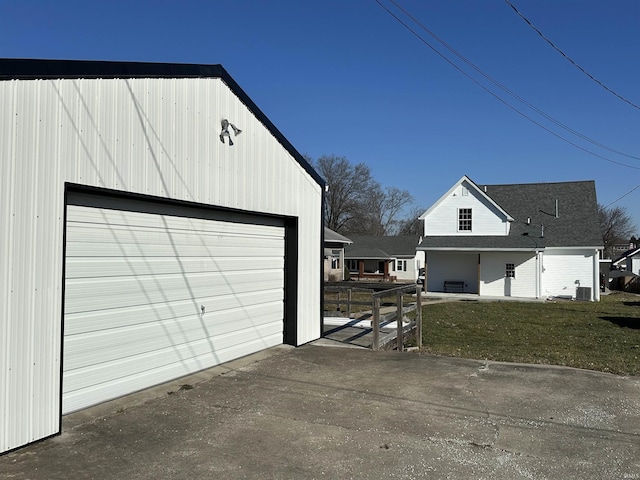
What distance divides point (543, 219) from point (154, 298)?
29.7 meters

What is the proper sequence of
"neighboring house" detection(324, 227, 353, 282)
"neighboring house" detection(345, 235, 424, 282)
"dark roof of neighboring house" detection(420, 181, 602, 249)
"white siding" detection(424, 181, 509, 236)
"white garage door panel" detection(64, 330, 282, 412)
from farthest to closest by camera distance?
1. "neighboring house" detection(345, 235, 424, 282)
2. "neighboring house" detection(324, 227, 353, 282)
3. "white siding" detection(424, 181, 509, 236)
4. "dark roof of neighboring house" detection(420, 181, 602, 249)
5. "white garage door panel" detection(64, 330, 282, 412)

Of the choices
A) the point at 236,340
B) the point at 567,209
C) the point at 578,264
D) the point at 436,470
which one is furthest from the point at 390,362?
the point at 567,209

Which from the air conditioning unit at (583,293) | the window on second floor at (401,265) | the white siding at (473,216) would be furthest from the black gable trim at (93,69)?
the window on second floor at (401,265)

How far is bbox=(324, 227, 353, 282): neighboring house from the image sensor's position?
3384cm

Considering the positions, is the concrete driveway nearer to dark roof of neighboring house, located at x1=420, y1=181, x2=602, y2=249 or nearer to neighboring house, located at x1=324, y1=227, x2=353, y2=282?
dark roof of neighboring house, located at x1=420, y1=181, x2=602, y2=249

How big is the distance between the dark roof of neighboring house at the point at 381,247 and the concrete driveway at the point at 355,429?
40.0 metres

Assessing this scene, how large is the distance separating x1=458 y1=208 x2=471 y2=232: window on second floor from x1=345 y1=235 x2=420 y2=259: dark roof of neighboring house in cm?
1641

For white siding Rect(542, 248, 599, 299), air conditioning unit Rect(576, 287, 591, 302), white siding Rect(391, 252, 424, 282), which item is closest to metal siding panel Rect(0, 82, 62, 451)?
air conditioning unit Rect(576, 287, 591, 302)

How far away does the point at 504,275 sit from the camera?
28.7 meters

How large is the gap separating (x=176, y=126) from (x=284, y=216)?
318cm

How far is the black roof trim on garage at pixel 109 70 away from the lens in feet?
15.0

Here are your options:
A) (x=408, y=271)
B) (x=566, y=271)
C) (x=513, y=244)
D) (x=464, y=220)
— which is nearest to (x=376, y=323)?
(x=513, y=244)

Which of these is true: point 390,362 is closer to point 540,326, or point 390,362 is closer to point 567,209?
point 540,326

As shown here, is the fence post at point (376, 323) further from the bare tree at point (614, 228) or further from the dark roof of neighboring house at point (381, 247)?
the bare tree at point (614, 228)
